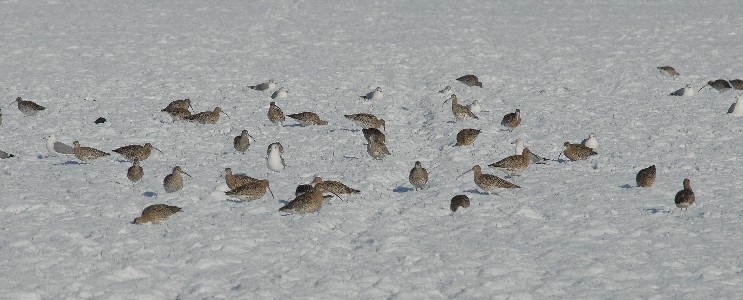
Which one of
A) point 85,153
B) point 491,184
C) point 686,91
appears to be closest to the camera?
point 491,184

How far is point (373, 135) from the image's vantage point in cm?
1973

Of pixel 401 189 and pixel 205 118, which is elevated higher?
pixel 401 189

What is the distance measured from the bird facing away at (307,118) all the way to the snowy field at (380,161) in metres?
0.18

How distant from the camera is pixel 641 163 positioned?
17.9 m

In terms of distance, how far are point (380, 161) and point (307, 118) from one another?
429 cm

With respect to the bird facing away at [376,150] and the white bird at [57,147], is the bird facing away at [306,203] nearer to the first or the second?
the bird facing away at [376,150]

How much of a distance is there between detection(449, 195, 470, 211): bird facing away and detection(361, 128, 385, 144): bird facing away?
530cm

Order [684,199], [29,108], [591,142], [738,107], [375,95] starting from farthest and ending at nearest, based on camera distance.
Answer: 1. [375,95]
2. [29,108]
3. [738,107]
4. [591,142]
5. [684,199]

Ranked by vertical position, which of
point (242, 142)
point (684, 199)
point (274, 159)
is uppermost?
point (684, 199)

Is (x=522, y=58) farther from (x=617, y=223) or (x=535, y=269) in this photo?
(x=535, y=269)

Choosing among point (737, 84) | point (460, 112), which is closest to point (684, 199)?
point (460, 112)

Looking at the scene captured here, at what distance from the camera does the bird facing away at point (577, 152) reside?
59.1 ft

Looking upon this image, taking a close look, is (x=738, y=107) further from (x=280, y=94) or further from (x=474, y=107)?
(x=280, y=94)

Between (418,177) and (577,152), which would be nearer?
(418,177)
